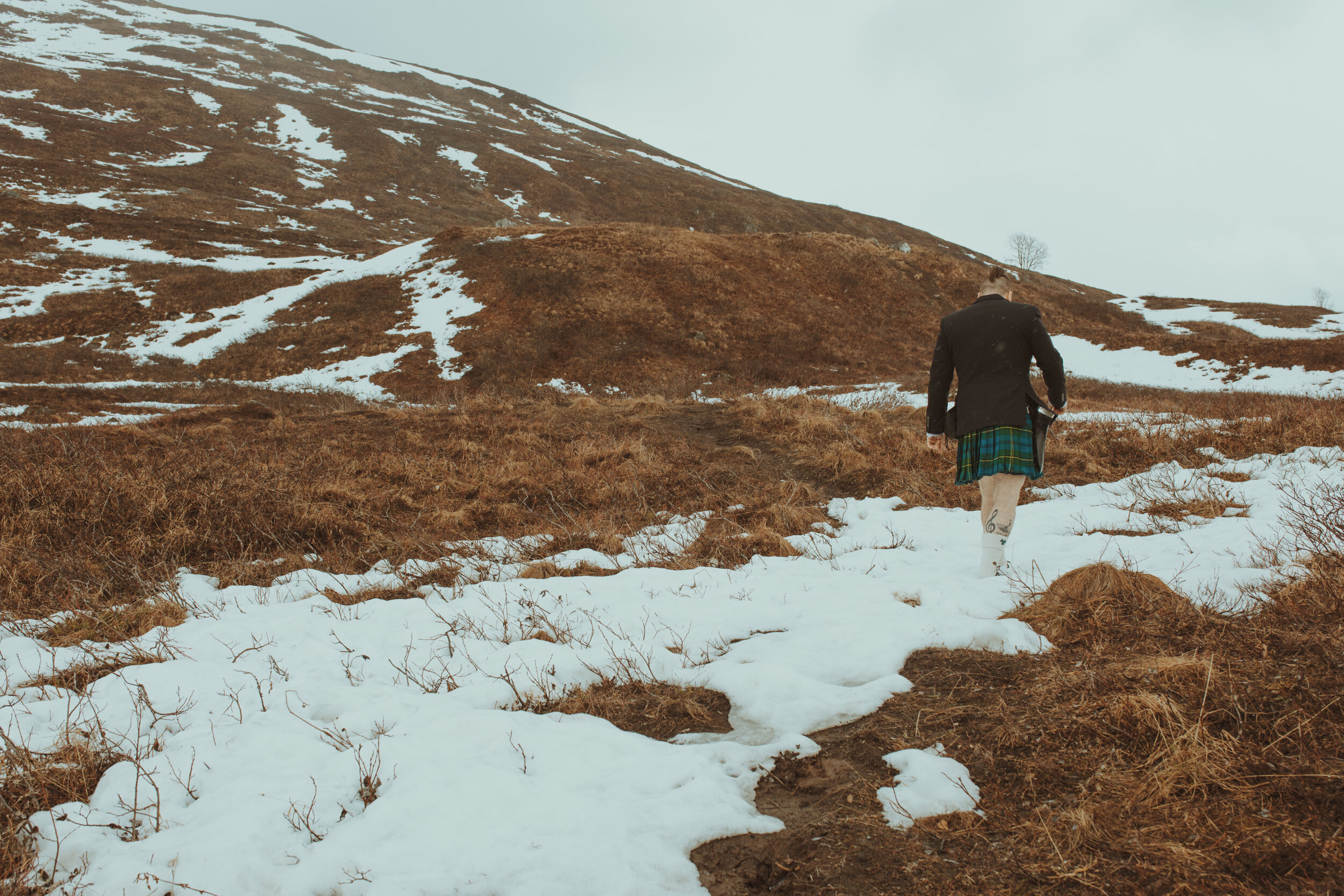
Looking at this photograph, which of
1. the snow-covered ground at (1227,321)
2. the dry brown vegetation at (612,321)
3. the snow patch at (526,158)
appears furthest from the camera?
the snow patch at (526,158)

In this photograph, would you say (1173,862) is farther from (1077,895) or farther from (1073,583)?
(1073,583)

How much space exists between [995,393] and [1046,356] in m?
0.40

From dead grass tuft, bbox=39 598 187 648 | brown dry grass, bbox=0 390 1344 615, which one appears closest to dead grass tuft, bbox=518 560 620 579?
brown dry grass, bbox=0 390 1344 615

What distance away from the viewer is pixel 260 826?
2.24 meters

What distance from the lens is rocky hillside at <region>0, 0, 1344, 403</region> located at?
74.6 ft

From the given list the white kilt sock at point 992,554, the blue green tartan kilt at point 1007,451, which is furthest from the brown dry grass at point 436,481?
the blue green tartan kilt at point 1007,451

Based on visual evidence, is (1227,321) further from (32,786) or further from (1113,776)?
(32,786)

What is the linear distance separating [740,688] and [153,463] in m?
8.68

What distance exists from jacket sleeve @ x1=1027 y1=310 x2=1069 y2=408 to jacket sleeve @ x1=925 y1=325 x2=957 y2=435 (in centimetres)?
53

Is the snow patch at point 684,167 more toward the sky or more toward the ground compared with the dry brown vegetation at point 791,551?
more toward the sky

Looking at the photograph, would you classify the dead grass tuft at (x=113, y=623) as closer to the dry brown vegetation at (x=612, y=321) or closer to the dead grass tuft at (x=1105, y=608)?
the dead grass tuft at (x=1105, y=608)

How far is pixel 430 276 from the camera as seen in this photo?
27.7 meters

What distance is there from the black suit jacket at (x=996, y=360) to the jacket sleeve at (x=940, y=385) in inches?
0.4

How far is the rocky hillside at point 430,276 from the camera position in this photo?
22.7 metres
